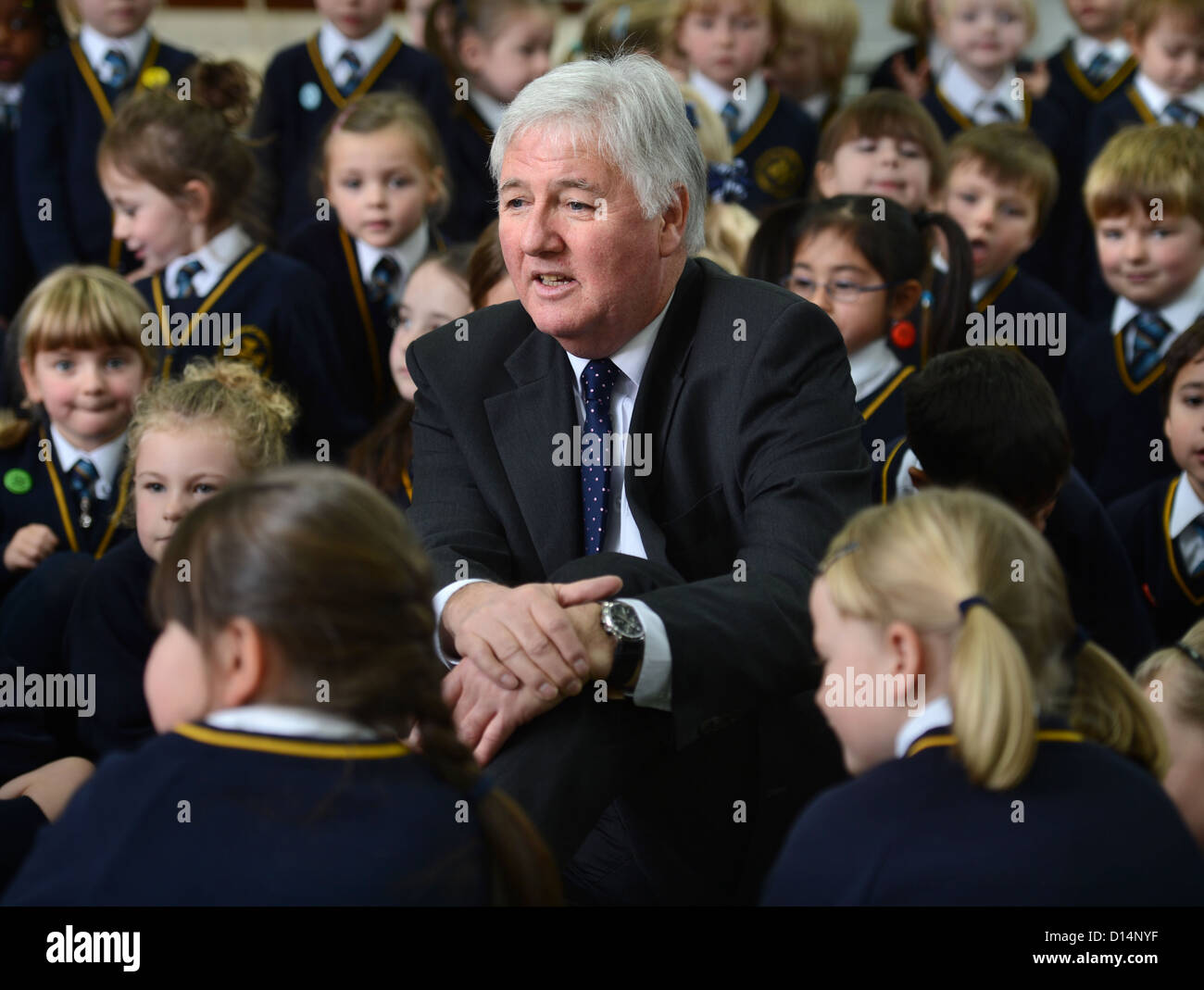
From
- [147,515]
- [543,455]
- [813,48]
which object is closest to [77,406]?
[147,515]

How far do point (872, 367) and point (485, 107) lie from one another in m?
2.00

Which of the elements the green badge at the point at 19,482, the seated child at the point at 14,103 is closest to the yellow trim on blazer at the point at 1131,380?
the green badge at the point at 19,482

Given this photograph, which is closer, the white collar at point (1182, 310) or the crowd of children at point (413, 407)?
the crowd of children at point (413, 407)

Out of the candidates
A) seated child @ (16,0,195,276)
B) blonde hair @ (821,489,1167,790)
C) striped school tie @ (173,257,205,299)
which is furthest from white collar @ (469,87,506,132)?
blonde hair @ (821,489,1167,790)

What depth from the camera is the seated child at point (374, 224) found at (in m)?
3.86

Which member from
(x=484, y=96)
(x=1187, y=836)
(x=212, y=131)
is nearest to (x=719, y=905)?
(x=1187, y=836)

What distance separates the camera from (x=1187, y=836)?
1.50m

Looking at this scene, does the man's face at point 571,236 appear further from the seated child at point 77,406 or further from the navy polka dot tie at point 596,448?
the seated child at point 77,406

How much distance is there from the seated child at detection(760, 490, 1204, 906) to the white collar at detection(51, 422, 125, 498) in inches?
81.2

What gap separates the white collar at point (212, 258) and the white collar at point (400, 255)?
278 millimetres

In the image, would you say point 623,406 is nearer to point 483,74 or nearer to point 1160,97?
point 483,74

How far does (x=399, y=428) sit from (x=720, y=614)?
1.43 meters

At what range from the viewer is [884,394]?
3074mm
